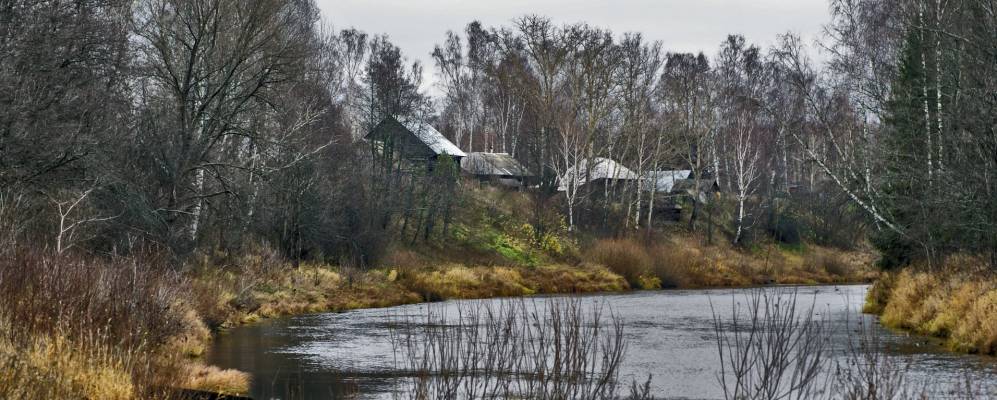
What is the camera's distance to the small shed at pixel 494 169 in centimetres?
5784

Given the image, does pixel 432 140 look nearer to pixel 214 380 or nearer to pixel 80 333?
pixel 214 380

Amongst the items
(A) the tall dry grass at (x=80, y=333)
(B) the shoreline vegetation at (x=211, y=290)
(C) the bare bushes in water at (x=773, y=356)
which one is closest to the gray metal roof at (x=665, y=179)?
(B) the shoreline vegetation at (x=211, y=290)

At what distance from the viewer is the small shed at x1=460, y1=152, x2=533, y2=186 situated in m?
57.8

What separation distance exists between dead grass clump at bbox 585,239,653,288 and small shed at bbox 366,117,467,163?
407 inches

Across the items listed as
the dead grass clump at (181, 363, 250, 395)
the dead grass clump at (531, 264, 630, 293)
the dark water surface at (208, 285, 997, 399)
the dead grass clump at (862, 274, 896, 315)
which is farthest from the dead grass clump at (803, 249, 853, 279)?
the dead grass clump at (181, 363, 250, 395)

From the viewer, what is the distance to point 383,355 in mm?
18703

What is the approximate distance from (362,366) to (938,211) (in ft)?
41.4

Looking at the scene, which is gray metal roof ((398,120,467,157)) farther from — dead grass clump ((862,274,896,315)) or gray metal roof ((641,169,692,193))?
dead grass clump ((862,274,896,315))

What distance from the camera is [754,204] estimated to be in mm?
60375

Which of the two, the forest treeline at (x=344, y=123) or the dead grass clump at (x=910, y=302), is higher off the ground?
the forest treeline at (x=344, y=123)

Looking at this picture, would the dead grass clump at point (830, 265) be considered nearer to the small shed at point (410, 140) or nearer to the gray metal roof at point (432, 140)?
the small shed at point (410, 140)

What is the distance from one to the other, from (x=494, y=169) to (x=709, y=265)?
17.2 metres

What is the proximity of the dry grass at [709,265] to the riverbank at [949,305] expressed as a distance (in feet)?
42.5

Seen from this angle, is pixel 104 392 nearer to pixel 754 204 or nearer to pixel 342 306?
pixel 342 306
